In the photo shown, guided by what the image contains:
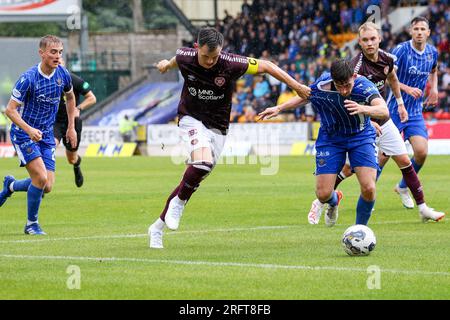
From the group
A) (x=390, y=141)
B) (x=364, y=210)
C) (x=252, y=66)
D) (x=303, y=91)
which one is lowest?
(x=364, y=210)

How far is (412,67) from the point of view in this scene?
15469 mm

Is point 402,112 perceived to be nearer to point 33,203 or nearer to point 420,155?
point 420,155

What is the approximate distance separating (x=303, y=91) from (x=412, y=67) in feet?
15.5

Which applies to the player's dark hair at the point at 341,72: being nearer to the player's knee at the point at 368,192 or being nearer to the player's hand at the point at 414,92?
the player's knee at the point at 368,192

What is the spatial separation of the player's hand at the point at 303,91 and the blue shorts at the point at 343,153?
2.20 ft

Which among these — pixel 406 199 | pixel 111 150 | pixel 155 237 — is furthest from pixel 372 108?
pixel 111 150

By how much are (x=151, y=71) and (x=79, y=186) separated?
29554 mm

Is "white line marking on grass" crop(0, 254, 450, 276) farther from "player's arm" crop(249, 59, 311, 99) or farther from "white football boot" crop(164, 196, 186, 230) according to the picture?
"player's arm" crop(249, 59, 311, 99)

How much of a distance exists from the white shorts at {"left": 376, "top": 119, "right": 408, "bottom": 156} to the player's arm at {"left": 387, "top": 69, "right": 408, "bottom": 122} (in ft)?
1.85

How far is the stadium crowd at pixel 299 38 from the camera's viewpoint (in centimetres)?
3753
